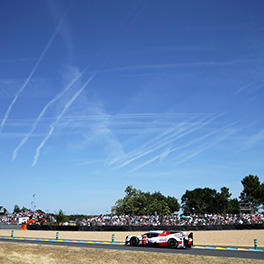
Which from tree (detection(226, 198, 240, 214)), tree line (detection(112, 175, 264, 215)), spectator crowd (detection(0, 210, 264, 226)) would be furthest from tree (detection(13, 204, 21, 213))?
spectator crowd (detection(0, 210, 264, 226))

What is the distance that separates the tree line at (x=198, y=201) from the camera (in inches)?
3477

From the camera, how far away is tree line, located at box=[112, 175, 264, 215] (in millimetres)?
88312

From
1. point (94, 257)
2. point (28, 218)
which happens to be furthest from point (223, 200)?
point (94, 257)

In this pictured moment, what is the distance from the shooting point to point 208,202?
119250mm

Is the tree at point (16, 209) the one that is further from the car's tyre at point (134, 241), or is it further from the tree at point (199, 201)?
the car's tyre at point (134, 241)

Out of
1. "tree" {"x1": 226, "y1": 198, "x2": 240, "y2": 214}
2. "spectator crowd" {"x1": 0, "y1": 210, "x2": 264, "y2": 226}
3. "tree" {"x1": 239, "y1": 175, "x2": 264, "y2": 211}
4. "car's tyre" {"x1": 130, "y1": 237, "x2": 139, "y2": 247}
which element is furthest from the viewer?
"tree" {"x1": 226, "y1": 198, "x2": 240, "y2": 214}

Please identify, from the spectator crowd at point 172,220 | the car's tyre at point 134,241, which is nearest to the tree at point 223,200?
the spectator crowd at point 172,220

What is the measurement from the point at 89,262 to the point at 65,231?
26051mm

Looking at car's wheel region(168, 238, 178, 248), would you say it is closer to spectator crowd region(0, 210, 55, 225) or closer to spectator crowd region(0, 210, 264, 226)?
spectator crowd region(0, 210, 264, 226)

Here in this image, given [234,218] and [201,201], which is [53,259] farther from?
[201,201]

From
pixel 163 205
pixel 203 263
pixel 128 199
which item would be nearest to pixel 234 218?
pixel 203 263

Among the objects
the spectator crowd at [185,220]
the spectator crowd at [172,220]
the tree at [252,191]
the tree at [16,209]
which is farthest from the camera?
the tree at [16,209]

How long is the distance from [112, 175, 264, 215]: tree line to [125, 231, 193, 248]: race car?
62389mm

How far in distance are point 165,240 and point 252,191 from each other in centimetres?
9376
